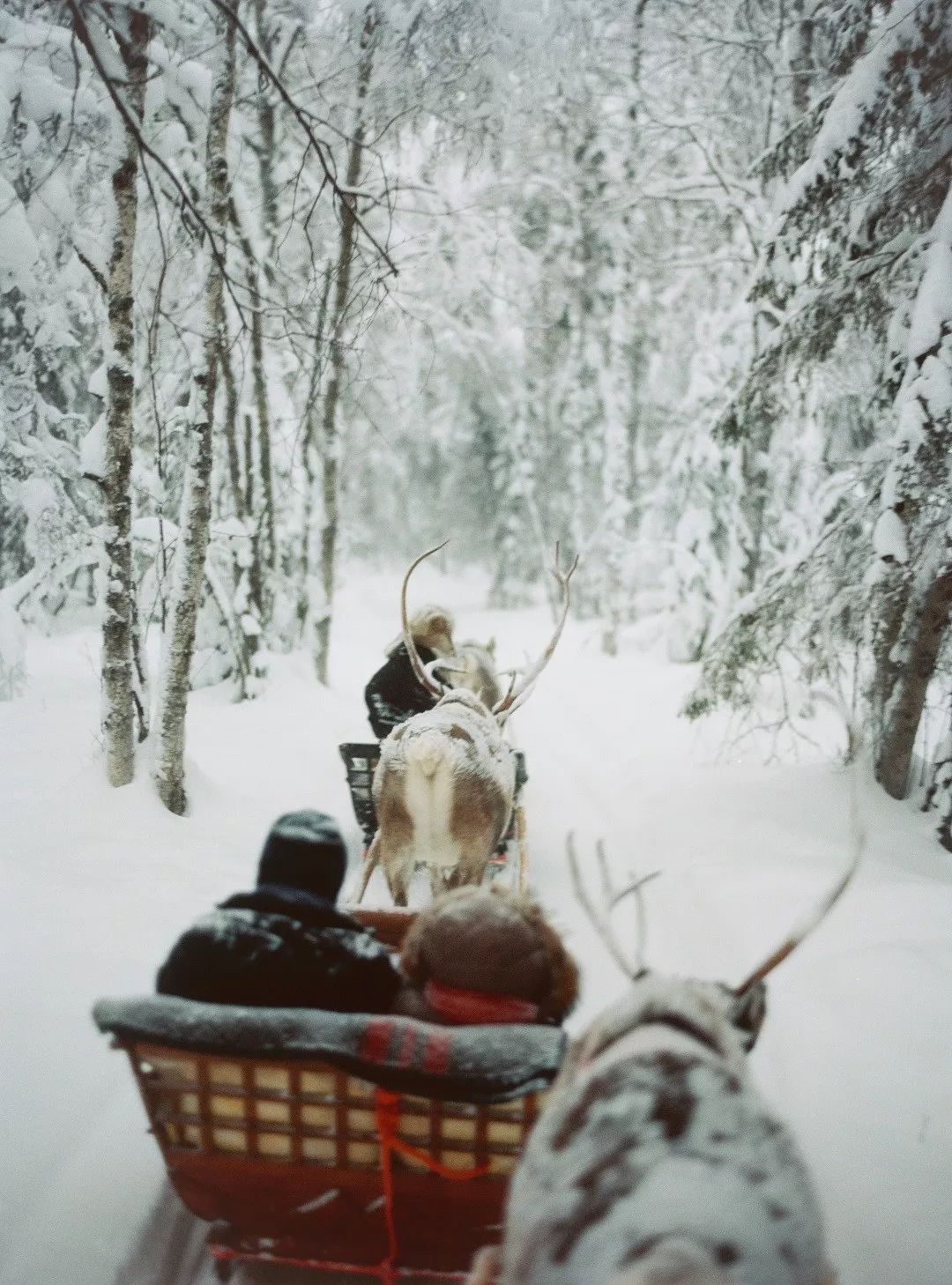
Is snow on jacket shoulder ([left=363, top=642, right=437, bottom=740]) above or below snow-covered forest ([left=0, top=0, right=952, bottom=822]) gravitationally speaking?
below

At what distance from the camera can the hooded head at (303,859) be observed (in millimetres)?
2125

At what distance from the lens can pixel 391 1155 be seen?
2.01 meters

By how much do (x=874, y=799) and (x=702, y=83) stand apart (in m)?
9.94

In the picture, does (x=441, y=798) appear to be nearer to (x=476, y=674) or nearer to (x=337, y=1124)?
(x=337, y=1124)

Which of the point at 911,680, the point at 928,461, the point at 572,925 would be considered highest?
the point at 928,461

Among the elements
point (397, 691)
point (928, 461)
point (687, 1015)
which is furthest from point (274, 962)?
point (928, 461)

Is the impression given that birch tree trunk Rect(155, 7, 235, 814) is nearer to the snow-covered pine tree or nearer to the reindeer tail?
the snow-covered pine tree

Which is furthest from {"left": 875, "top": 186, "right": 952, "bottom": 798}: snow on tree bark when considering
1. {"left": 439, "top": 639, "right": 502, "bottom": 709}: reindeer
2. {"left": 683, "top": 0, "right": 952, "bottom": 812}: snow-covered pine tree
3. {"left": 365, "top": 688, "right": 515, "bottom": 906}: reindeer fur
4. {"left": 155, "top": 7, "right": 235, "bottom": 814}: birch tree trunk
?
{"left": 155, "top": 7, "right": 235, "bottom": 814}: birch tree trunk

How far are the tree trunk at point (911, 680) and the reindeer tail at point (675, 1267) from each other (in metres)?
4.73

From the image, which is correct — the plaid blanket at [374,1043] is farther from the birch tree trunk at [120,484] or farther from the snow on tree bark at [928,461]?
the snow on tree bark at [928,461]

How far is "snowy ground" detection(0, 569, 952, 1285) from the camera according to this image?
2.47 metres

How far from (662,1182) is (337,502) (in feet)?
33.3

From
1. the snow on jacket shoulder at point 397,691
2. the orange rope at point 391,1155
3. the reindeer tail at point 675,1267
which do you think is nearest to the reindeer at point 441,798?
the snow on jacket shoulder at point 397,691

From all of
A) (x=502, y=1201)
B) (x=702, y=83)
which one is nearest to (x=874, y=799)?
(x=502, y=1201)
